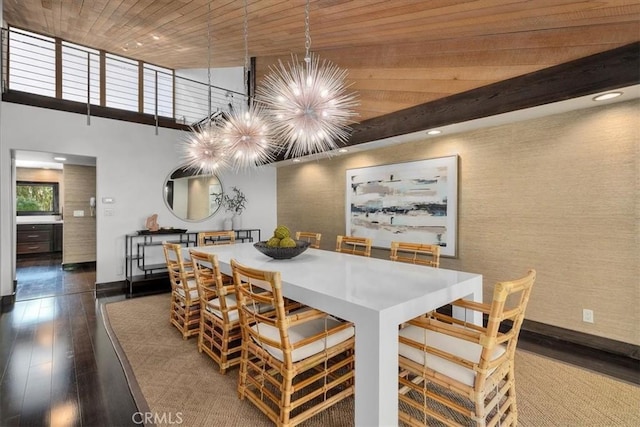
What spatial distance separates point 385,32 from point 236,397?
11.8 ft

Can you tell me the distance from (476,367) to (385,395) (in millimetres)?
441

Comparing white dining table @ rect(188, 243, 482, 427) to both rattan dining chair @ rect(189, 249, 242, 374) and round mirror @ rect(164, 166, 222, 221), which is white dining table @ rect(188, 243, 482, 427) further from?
round mirror @ rect(164, 166, 222, 221)

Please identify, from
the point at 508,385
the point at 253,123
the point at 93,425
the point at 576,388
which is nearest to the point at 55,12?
the point at 253,123

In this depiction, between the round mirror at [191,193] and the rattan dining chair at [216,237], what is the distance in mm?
481

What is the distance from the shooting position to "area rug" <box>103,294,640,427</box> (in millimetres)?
1823

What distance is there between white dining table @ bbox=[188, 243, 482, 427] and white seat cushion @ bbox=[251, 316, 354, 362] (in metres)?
0.23

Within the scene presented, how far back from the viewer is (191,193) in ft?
18.1

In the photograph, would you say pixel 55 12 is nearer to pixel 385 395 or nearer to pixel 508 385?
pixel 385 395

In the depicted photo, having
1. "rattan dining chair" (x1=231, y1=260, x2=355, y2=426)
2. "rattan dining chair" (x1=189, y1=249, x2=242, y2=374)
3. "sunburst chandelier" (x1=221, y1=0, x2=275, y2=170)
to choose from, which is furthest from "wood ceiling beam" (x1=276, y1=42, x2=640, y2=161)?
"rattan dining chair" (x1=189, y1=249, x2=242, y2=374)

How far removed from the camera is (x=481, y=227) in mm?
3391

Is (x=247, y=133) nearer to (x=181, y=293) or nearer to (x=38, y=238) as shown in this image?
(x=181, y=293)

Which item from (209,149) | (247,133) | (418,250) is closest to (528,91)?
(418,250)

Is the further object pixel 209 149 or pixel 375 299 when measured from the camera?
pixel 209 149

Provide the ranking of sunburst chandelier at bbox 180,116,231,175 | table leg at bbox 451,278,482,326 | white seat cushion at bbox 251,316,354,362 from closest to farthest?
white seat cushion at bbox 251,316,354,362, table leg at bbox 451,278,482,326, sunburst chandelier at bbox 180,116,231,175
